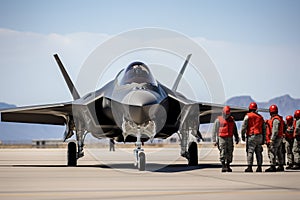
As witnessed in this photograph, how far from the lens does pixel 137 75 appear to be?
52.5ft

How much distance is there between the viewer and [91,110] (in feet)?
58.3

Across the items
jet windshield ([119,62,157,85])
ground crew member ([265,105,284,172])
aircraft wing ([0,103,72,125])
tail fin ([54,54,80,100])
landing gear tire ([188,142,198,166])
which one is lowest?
landing gear tire ([188,142,198,166])

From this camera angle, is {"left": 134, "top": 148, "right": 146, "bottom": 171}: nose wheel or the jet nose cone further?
{"left": 134, "top": 148, "right": 146, "bottom": 171}: nose wheel

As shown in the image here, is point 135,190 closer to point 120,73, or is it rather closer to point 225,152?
point 225,152

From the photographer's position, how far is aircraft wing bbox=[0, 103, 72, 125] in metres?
19.2

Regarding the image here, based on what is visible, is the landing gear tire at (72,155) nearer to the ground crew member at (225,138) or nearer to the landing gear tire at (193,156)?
the landing gear tire at (193,156)

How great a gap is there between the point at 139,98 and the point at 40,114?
26.2ft

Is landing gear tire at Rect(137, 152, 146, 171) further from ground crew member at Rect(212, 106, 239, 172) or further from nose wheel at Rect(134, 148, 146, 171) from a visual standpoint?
ground crew member at Rect(212, 106, 239, 172)

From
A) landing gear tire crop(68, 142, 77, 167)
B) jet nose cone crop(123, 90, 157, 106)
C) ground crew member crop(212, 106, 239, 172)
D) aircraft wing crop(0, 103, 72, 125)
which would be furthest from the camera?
aircraft wing crop(0, 103, 72, 125)

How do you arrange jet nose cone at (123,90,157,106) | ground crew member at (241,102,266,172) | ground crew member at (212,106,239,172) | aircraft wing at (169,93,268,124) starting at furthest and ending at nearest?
1. aircraft wing at (169,93,268,124)
2. ground crew member at (212,106,239,172)
3. ground crew member at (241,102,266,172)
4. jet nose cone at (123,90,157,106)

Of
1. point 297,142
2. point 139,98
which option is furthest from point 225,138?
point 139,98

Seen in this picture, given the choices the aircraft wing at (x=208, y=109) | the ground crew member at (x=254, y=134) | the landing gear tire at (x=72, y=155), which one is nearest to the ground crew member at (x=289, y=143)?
the ground crew member at (x=254, y=134)

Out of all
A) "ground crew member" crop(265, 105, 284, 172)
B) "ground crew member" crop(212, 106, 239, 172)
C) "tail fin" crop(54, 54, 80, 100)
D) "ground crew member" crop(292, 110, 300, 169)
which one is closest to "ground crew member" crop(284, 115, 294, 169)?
"ground crew member" crop(292, 110, 300, 169)

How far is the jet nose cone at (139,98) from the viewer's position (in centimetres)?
1445
